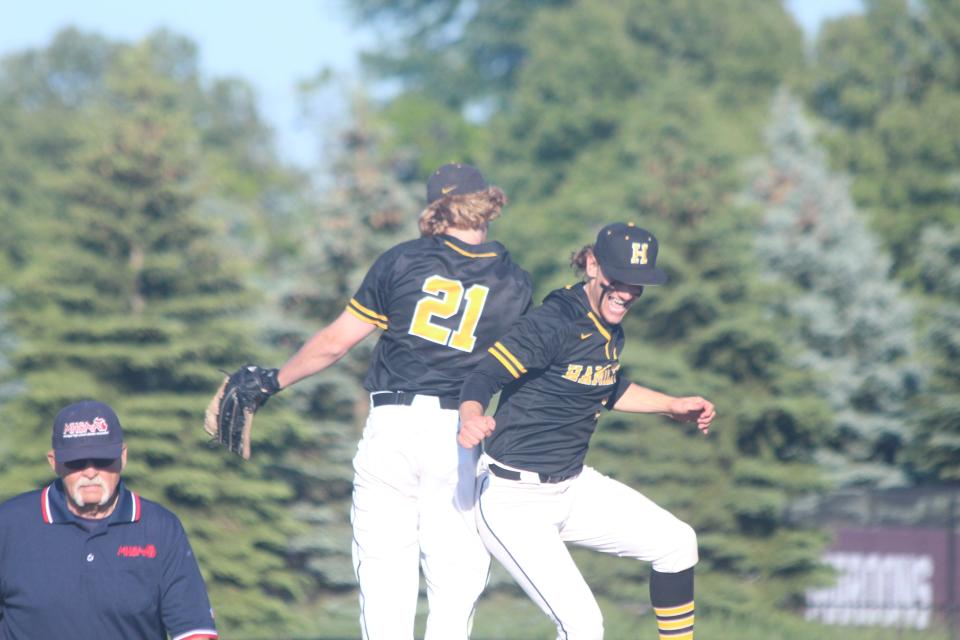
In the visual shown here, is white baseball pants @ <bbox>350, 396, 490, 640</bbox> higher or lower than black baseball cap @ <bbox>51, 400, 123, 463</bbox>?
lower

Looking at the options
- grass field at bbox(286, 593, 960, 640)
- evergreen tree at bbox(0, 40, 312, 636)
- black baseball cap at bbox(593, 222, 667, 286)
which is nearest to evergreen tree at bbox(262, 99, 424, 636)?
evergreen tree at bbox(0, 40, 312, 636)

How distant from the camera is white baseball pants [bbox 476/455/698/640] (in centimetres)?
655

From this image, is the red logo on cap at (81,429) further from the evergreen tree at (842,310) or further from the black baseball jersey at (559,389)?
the evergreen tree at (842,310)

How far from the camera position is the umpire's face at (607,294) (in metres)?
6.51

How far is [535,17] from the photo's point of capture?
5244cm

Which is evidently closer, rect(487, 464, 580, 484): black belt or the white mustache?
the white mustache

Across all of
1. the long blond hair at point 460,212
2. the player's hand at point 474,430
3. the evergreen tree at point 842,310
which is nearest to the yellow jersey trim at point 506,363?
the player's hand at point 474,430

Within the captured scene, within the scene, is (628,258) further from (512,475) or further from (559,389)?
(512,475)

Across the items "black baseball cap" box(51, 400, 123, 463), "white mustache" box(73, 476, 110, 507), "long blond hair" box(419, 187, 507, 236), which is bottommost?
"white mustache" box(73, 476, 110, 507)

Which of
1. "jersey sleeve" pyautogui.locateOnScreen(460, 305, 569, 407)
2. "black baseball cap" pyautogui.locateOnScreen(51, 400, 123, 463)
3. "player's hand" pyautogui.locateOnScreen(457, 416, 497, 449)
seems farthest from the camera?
"jersey sleeve" pyautogui.locateOnScreen(460, 305, 569, 407)

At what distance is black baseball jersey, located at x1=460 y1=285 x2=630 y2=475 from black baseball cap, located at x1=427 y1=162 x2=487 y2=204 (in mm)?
702

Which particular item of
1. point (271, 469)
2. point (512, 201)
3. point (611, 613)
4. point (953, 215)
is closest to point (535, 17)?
point (512, 201)

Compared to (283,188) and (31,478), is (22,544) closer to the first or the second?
(31,478)

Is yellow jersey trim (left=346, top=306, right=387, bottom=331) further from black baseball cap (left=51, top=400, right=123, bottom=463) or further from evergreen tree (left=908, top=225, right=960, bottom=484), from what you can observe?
evergreen tree (left=908, top=225, right=960, bottom=484)
